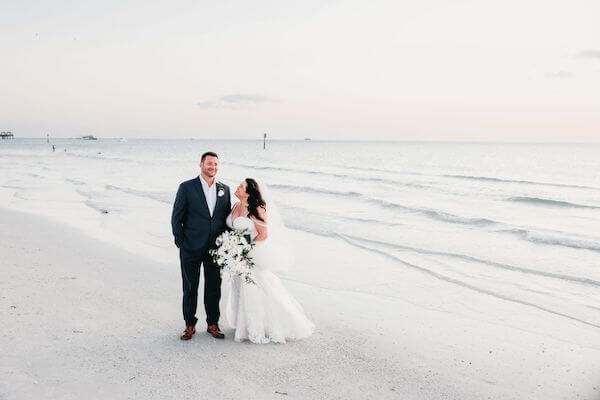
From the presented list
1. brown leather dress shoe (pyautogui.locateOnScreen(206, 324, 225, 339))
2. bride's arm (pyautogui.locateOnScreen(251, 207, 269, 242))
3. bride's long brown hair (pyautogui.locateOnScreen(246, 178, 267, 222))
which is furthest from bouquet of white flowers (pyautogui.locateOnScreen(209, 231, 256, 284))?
brown leather dress shoe (pyautogui.locateOnScreen(206, 324, 225, 339))

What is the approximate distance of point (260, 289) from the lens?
5926mm

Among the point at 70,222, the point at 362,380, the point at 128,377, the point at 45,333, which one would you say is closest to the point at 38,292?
the point at 45,333

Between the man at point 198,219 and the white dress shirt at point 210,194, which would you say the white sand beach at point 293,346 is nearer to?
the man at point 198,219

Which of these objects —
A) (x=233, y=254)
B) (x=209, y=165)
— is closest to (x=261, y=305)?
(x=233, y=254)

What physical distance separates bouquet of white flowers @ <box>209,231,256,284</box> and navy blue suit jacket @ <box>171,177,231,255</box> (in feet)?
0.61

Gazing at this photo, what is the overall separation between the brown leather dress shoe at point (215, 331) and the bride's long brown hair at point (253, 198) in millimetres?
1559

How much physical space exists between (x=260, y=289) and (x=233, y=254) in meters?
0.69

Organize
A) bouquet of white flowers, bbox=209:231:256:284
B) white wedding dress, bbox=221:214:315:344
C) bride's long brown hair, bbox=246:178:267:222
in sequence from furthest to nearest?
white wedding dress, bbox=221:214:315:344, bride's long brown hair, bbox=246:178:267:222, bouquet of white flowers, bbox=209:231:256:284

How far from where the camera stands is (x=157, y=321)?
6668mm

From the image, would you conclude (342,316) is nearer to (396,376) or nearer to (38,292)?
(396,376)

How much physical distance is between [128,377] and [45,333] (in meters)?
1.71

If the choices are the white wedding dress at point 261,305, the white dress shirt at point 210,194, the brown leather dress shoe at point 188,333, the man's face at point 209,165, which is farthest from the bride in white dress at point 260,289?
the brown leather dress shoe at point 188,333

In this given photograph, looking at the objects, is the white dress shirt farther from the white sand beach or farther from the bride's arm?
the white sand beach

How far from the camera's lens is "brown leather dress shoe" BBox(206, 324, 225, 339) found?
6.06 metres
